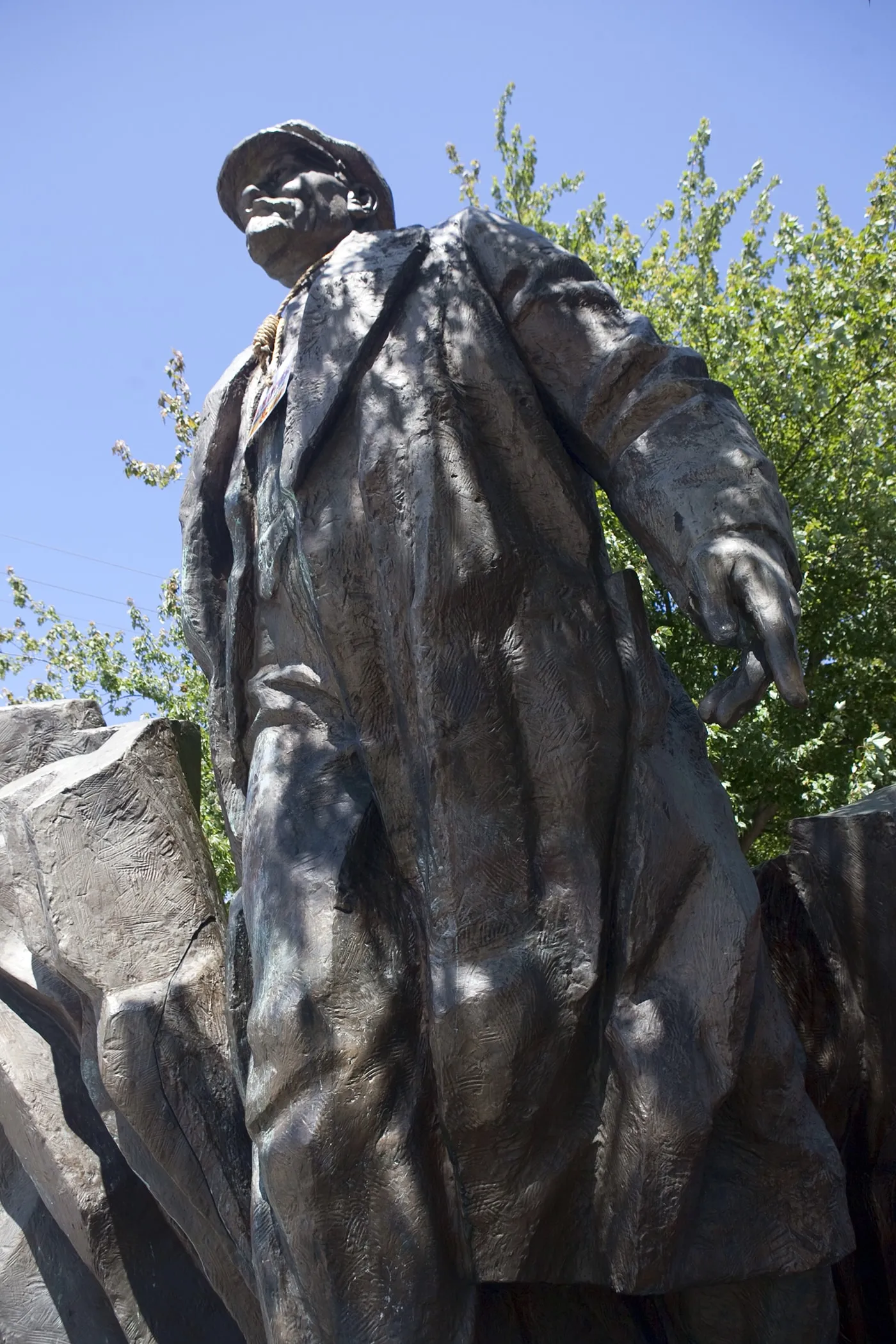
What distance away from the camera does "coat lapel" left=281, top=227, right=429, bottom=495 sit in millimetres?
2840

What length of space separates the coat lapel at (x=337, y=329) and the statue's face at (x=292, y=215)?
443mm

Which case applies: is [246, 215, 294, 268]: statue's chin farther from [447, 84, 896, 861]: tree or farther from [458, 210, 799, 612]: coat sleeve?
[447, 84, 896, 861]: tree

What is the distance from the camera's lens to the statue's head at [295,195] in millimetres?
3461

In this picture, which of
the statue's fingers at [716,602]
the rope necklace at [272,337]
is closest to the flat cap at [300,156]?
the rope necklace at [272,337]

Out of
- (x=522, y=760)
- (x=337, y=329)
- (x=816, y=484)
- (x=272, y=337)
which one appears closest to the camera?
(x=522, y=760)

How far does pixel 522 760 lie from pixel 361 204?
174 cm

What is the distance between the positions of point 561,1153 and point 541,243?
6.04 feet

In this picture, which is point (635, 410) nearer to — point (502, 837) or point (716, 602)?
point (716, 602)

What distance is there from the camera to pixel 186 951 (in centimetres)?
339

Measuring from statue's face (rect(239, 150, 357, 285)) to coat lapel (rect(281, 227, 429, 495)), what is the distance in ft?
1.45

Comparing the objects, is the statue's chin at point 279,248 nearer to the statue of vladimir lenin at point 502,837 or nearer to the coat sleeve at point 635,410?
the statue of vladimir lenin at point 502,837

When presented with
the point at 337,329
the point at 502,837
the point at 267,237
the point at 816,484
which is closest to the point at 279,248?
the point at 267,237

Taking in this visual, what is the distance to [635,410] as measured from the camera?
107 inches

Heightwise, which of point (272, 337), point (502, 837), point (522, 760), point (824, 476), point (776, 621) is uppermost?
point (824, 476)
